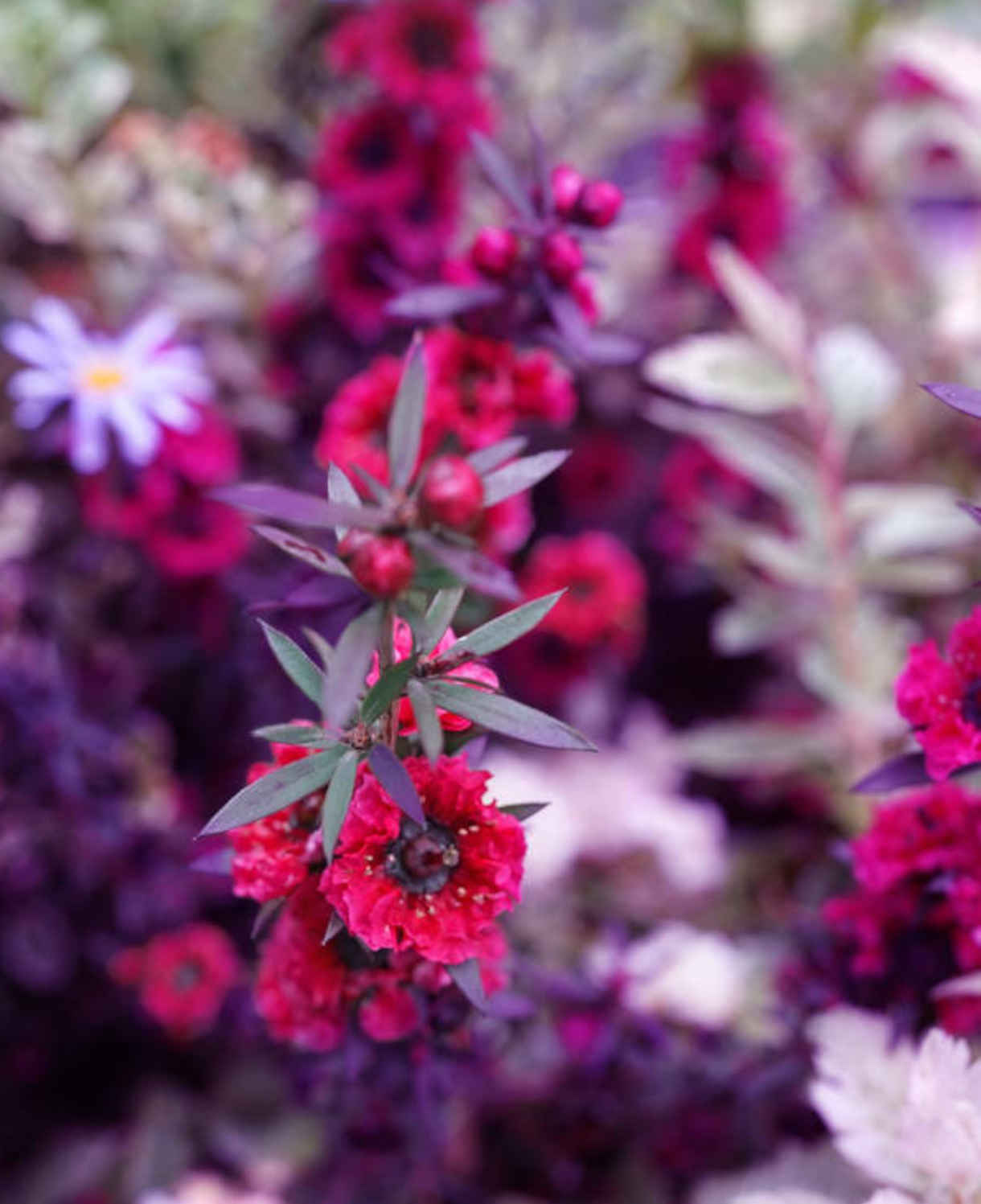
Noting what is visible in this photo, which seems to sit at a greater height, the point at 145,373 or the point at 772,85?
the point at 772,85

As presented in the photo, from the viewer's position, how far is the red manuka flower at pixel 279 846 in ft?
1.85

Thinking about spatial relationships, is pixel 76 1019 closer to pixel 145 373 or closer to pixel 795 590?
pixel 145 373

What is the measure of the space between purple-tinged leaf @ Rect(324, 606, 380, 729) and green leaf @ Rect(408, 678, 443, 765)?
0.04 m

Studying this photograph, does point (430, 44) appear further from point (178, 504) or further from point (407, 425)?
point (407, 425)

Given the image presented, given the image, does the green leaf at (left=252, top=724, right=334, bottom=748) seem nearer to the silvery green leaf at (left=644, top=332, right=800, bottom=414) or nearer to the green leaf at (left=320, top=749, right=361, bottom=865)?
the green leaf at (left=320, top=749, right=361, bottom=865)

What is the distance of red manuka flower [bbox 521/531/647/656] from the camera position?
1.22 m

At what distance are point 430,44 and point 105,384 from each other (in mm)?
437

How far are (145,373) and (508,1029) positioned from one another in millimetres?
636

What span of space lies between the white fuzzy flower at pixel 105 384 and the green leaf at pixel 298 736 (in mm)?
541

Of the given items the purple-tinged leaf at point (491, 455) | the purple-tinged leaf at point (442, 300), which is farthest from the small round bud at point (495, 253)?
the purple-tinged leaf at point (491, 455)

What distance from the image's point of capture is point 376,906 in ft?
1.71

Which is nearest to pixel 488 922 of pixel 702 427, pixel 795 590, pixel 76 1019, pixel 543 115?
pixel 702 427

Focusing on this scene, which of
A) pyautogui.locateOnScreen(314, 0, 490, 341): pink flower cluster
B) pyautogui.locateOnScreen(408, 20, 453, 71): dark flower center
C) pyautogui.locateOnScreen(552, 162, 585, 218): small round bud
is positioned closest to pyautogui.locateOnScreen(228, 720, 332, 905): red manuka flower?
pyautogui.locateOnScreen(552, 162, 585, 218): small round bud

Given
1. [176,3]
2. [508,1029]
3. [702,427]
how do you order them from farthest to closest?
[176,3] < [702,427] < [508,1029]
